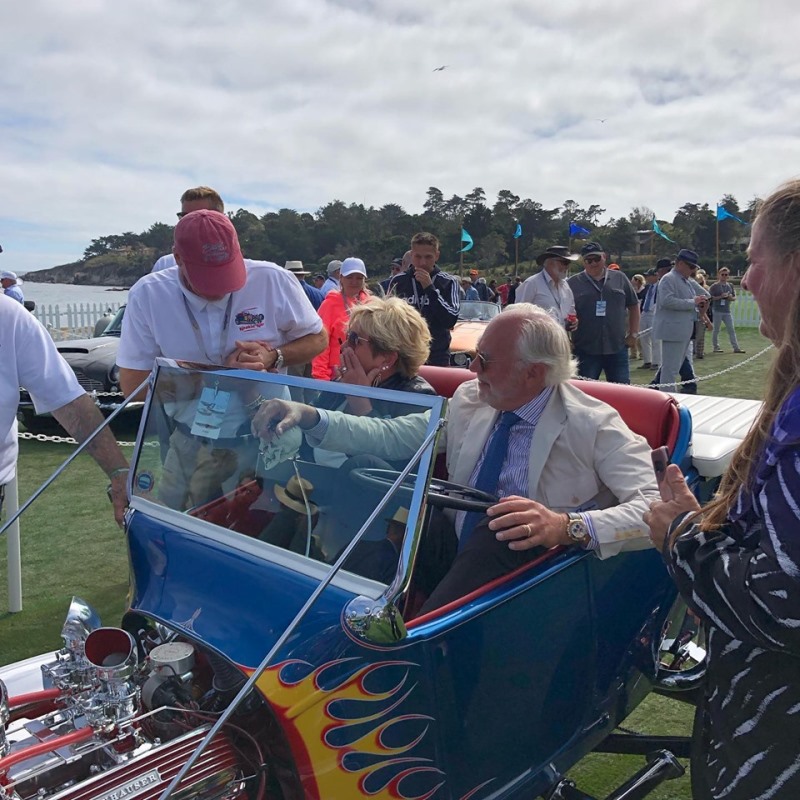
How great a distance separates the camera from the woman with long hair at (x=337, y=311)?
5.15 metres

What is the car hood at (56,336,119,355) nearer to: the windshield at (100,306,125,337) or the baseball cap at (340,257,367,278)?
the windshield at (100,306,125,337)

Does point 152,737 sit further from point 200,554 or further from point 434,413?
point 434,413

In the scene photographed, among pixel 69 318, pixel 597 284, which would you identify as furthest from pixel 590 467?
pixel 69 318

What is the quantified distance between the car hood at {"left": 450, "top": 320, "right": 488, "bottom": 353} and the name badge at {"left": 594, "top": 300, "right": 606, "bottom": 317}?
1.61m

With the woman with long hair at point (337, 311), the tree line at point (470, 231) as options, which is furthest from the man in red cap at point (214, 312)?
the tree line at point (470, 231)

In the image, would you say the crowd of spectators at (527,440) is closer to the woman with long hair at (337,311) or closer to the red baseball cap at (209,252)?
the red baseball cap at (209,252)

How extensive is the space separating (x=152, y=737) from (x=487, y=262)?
145 feet

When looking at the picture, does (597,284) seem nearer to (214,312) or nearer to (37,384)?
(214,312)

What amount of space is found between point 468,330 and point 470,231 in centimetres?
4090

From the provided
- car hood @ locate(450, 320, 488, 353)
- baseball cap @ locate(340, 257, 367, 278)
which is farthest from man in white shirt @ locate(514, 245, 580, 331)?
baseball cap @ locate(340, 257, 367, 278)

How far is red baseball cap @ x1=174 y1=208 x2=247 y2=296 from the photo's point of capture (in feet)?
8.36

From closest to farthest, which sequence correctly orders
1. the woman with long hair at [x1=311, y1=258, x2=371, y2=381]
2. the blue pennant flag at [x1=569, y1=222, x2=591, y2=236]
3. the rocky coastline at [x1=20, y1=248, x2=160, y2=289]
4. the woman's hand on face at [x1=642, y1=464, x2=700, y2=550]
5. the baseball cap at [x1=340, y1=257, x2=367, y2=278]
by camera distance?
the woman's hand on face at [x1=642, y1=464, x2=700, y2=550], the woman with long hair at [x1=311, y1=258, x2=371, y2=381], the baseball cap at [x1=340, y1=257, x2=367, y2=278], the blue pennant flag at [x1=569, y1=222, x2=591, y2=236], the rocky coastline at [x1=20, y1=248, x2=160, y2=289]

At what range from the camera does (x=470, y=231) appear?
160 feet

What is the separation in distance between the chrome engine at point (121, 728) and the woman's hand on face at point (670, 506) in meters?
0.97
